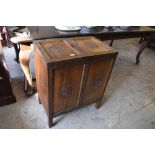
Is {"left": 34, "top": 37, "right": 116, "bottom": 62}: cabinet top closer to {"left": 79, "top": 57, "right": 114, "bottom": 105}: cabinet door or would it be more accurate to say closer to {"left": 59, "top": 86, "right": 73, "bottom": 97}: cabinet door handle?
{"left": 79, "top": 57, "right": 114, "bottom": 105}: cabinet door

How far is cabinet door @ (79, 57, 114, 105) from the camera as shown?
1105mm

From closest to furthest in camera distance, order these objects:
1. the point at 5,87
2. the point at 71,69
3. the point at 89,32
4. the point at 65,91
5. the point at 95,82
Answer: the point at 71,69
the point at 65,91
the point at 95,82
the point at 5,87
the point at 89,32

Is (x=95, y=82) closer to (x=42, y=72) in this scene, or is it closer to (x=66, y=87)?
(x=66, y=87)

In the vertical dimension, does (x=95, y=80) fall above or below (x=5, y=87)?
above

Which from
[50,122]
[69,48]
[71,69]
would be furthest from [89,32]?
[50,122]

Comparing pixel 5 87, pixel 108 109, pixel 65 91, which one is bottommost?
pixel 108 109

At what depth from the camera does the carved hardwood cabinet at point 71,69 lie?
949 mm

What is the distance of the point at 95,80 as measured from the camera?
1208 mm

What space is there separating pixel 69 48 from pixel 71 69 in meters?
0.18

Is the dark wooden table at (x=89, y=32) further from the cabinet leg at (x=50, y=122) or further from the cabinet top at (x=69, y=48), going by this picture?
the cabinet leg at (x=50, y=122)

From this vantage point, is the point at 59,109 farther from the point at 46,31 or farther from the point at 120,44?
the point at 120,44

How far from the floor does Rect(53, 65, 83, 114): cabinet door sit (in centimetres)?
26

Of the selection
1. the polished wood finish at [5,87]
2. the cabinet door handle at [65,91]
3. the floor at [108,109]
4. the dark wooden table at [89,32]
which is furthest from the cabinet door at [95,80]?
the polished wood finish at [5,87]
